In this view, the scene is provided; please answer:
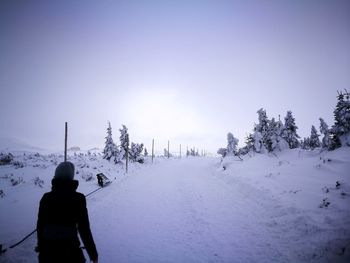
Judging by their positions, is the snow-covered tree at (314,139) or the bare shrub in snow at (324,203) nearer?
the bare shrub in snow at (324,203)

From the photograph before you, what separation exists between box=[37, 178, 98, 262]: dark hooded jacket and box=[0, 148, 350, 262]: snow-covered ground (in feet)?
9.27

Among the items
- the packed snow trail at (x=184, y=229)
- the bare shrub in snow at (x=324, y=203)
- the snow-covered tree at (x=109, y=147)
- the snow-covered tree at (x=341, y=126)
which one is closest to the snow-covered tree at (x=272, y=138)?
the snow-covered tree at (x=341, y=126)

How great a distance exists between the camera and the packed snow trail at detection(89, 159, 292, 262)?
20.3ft

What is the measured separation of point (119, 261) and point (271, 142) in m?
31.1

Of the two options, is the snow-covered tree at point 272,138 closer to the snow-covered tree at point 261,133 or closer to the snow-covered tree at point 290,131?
the snow-covered tree at point 261,133

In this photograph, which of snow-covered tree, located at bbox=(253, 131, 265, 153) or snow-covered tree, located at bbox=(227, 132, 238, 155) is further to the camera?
snow-covered tree, located at bbox=(227, 132, 238, 155)

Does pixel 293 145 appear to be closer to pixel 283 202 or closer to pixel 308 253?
pixel 283 202

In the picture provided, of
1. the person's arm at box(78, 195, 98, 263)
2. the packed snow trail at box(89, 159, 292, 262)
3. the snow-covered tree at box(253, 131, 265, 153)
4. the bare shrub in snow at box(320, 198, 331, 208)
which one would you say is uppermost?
the snow-covered tree at box(253, 131, 265, 153)

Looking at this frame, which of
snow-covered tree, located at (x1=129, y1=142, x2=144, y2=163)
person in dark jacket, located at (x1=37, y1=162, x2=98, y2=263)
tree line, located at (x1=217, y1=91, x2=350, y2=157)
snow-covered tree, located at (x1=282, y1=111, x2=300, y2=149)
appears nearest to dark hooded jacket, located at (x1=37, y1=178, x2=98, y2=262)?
person in dark jacket, located at (x1=37, y1=162, x2=98, y2=263)

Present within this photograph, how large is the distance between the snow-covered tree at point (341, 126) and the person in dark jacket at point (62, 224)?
20931 mm

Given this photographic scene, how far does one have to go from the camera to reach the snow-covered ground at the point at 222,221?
616 centimetres

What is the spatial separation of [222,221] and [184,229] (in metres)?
1.70

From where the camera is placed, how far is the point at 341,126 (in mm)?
19328

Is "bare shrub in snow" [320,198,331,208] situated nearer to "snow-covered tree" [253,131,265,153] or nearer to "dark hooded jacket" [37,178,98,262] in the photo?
"dark hooded jacket" [37,178,98,262]
